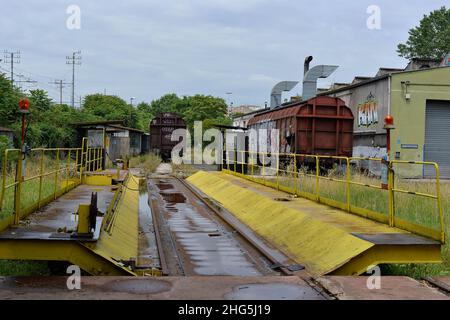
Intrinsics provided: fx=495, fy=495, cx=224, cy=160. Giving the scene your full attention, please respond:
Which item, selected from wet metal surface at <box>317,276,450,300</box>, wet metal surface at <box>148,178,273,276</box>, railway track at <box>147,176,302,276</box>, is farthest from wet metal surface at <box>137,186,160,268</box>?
wet metal surface at <box>317,276,450,300</box>

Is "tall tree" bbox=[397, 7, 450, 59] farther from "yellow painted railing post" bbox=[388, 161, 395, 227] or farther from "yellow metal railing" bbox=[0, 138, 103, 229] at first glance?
"yellow painted railing post" bbox=[388, 161, 395, 227]

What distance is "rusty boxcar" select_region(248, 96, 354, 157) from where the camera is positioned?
21547 mm

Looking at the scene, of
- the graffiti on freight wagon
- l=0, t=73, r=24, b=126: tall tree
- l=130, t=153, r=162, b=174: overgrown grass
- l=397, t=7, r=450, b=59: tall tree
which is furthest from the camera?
l=397, t=7, r=450, b=59: tall tree

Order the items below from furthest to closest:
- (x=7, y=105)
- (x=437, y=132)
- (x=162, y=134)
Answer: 1. (x=162, y=134)
2. (x=437, y=132)
3. (x=7, y=105)

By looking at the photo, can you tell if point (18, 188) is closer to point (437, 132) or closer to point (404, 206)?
point (404, 206)

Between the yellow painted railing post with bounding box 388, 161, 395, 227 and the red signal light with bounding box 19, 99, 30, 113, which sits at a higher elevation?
the red signal light with bounding box 19, 99, 30, 113

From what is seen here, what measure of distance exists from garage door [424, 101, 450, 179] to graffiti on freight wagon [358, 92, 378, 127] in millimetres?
2715

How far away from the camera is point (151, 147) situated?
38250mm

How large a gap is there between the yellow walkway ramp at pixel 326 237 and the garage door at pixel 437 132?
618 inches

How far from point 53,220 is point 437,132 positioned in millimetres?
23787

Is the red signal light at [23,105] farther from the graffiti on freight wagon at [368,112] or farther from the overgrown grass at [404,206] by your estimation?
the graffiti on freight wagon at [368,112]

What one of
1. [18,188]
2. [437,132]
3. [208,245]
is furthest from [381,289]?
[437,132]

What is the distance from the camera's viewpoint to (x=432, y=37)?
59969mm
